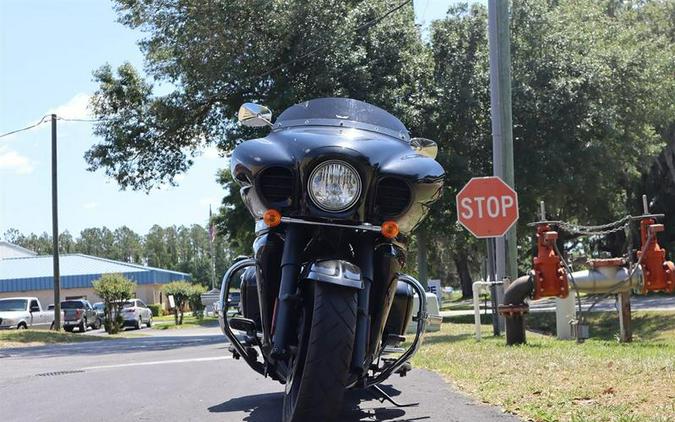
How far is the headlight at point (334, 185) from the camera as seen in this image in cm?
523

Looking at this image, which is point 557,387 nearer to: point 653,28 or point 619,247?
point 653,28

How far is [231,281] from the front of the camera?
635 cm

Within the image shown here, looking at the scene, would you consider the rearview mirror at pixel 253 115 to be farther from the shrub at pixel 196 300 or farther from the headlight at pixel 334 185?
the shrub at pixel 196 300

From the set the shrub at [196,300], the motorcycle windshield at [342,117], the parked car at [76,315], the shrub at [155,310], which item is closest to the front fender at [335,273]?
the motorcycle windshield at [342,117]

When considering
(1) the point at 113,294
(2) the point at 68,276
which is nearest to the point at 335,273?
(1) the point at 113,294

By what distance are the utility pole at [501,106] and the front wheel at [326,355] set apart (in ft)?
34.1

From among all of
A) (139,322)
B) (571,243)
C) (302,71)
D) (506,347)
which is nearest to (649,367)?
(506,347)

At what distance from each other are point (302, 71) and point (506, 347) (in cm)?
1104

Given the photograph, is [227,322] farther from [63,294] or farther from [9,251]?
[9,251]

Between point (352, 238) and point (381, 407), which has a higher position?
point (352, 238)

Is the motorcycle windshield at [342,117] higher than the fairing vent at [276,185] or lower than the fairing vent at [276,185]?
higher

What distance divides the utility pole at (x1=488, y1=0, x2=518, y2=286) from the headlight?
9962mm

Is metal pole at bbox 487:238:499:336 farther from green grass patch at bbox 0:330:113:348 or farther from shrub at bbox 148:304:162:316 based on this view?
shrub at bbox 148:304:162:316

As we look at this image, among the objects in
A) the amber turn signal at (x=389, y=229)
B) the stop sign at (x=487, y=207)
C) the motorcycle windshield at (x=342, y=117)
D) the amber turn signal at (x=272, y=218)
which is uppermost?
the motorcycle windshield at (x=342, y=117)
